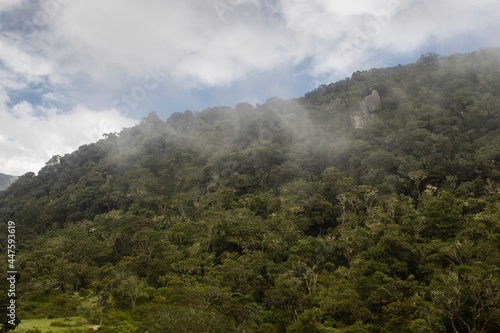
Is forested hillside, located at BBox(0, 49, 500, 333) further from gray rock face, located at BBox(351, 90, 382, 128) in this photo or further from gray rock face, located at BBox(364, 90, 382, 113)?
gray rock face, located at BBox(364, 90, 382, 113)

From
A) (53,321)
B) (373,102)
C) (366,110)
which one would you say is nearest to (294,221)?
(53,321)

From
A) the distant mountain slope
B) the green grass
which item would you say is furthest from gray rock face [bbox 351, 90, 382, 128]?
the distant mountain slope

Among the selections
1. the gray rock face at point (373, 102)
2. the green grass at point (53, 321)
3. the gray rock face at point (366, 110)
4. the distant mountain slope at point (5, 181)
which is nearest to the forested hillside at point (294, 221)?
the gray rock face at point (366, 110)

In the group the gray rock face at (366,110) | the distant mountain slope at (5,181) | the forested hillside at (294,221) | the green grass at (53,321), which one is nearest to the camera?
the green grass at (53,321)

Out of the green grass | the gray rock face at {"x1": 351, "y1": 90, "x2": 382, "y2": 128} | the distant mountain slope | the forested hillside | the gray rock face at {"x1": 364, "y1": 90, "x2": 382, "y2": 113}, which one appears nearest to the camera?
the green grass

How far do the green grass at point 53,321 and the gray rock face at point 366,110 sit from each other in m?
59.2

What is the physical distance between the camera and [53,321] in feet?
70.0

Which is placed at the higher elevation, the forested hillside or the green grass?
the forested hillside

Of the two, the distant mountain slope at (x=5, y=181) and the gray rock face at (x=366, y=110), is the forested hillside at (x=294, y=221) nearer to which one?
the gray rock face at (x=366, y=110)

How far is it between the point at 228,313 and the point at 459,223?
924 inches

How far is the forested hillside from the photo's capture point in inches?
797

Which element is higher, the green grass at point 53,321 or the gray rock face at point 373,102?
the gray rock face at point 373,102

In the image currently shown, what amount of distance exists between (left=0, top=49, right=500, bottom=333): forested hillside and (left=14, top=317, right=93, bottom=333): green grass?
1299mm

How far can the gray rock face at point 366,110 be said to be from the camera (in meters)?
64.0
